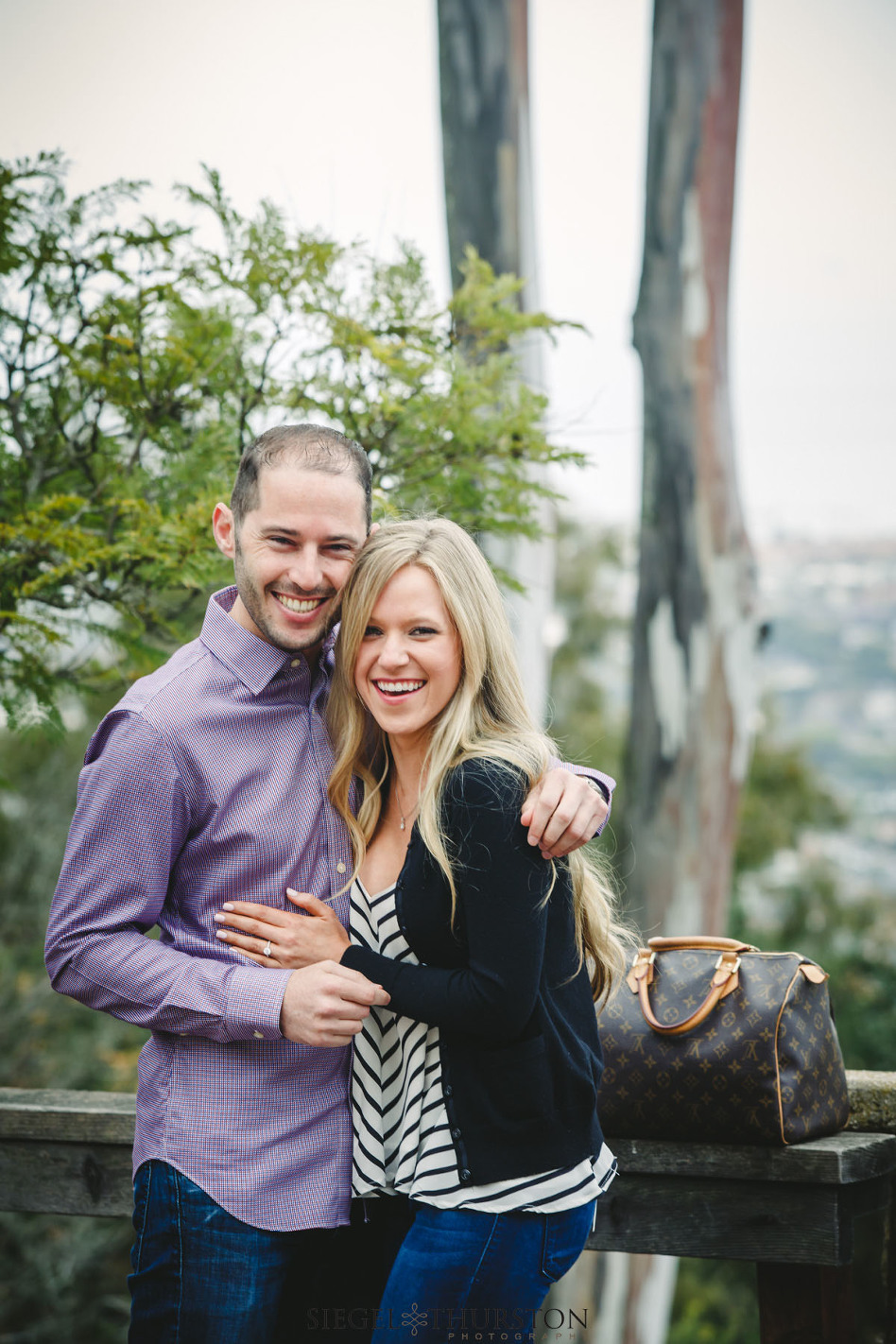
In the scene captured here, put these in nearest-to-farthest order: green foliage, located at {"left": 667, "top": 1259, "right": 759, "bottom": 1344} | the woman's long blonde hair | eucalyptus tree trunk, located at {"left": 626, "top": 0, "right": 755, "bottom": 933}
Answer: the woman's long blonde hair < eucalyptus tree trunk, located at {"left": 626, "top": 0, "right": 755, "bottom": 933} < green foliage, located at {"left": 667, "top": 1259, "right": 759, "bottom": 1344}

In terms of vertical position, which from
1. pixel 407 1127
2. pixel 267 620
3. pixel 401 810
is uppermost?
pixel 267 620

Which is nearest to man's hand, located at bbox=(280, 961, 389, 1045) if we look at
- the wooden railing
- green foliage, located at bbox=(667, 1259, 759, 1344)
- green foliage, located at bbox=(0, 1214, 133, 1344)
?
the wooden railing

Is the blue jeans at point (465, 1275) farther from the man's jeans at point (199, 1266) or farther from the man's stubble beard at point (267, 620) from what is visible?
the man's stubble beard at point (267, 620)

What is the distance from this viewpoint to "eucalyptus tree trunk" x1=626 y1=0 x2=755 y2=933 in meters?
5.51

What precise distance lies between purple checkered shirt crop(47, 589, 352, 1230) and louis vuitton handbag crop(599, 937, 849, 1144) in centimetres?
66

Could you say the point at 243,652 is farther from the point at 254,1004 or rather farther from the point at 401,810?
the point at 254,1004

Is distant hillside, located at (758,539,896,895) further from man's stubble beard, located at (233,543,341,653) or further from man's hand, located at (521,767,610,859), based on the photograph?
man's hand, located at (521,767,610,859)

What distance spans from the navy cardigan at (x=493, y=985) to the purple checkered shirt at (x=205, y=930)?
0.22 metres

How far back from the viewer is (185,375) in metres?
2.76

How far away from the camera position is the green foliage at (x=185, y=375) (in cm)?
272

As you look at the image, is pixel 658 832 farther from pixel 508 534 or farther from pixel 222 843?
pixel 222 843

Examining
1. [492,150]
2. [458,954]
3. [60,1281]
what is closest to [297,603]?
[458,954]

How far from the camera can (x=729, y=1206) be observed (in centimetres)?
230

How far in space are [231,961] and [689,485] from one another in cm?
427
